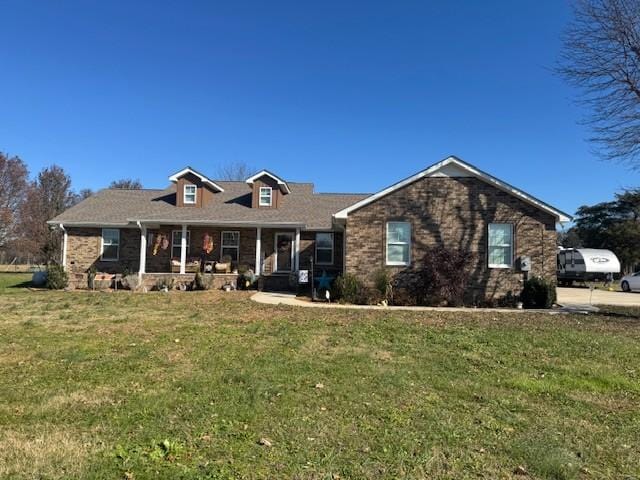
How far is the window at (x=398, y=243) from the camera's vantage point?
688 inches

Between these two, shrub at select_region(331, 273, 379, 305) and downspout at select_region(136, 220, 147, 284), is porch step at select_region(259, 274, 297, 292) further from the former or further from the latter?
downspout at select_region(136, 220, 147, 284)

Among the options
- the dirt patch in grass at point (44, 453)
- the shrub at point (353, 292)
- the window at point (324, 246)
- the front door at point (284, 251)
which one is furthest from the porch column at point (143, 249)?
the dirt patch in grass at point (44, 453)

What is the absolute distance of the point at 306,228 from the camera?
2178 cm

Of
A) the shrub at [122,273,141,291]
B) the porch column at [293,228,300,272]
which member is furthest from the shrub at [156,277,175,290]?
the porch column at [293,228,300,272]

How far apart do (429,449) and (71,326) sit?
915cm

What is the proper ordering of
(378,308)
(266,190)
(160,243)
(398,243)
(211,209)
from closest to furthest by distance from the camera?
(378,308) < (398,243) < (160,243) < (211,209) < (266,190)

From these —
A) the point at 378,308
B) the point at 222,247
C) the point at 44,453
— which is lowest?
the point at 44,453

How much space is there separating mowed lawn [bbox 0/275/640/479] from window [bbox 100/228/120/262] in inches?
497

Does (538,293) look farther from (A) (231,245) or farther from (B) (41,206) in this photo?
(B) (41,206)

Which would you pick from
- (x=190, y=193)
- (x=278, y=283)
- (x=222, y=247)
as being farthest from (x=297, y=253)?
(x=190, y=193)

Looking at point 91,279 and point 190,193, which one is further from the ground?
point 190,193

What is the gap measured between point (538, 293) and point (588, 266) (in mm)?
19000

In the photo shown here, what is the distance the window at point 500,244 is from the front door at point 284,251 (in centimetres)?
938

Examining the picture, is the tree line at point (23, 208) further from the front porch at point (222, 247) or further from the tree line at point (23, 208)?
the front porch at point (222, 247)
